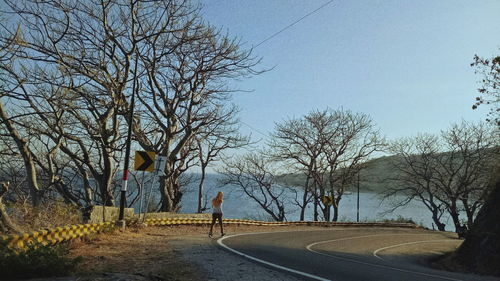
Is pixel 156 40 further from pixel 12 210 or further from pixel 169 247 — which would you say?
pixel 169 247

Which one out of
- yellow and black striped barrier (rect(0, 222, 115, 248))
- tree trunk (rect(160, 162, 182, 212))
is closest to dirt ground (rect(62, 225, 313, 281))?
yellow and black striped barrier (rect(0, 222, 115, 248))

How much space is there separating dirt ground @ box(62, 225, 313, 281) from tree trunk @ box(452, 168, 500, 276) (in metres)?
11.2

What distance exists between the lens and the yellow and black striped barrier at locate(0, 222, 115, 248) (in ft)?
27.2

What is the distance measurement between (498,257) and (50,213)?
55.6 feet

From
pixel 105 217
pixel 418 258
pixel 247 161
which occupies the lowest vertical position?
pixel 418 258

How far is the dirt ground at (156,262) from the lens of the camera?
726 cm

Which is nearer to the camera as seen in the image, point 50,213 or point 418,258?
point 50,213

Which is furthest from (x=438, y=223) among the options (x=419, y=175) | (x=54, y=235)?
(x=54, y=235)

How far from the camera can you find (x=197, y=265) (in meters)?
8.56

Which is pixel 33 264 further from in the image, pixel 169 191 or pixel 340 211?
pixel 340 211

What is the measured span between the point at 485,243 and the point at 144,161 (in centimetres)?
1473

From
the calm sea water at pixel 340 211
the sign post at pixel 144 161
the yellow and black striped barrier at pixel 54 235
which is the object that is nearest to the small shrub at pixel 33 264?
the yellow and black striped barrier at pixel 54 235

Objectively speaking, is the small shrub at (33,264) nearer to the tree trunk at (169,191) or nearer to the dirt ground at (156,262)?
the dirt ground at (156,262)

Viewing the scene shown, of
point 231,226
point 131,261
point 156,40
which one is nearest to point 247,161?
point 231,226
